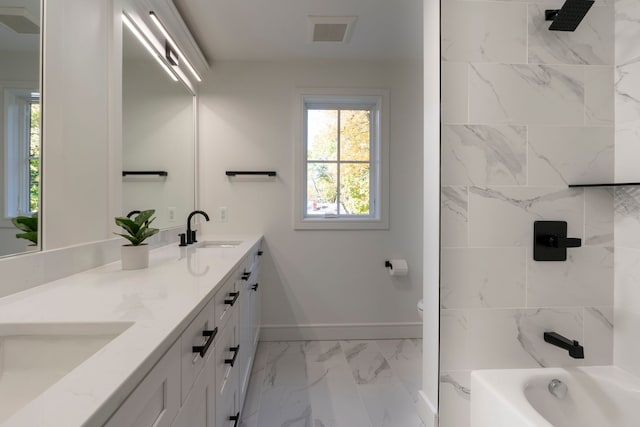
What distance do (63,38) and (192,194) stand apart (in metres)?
1.47

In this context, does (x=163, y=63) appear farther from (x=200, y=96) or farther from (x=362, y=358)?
(x=362, y=358)

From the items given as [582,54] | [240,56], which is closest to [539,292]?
[582,54]

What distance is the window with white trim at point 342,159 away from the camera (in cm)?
273

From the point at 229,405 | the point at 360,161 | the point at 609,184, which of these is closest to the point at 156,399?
the point at 229,405

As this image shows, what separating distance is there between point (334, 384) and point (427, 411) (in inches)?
34.2

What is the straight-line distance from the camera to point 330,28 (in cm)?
214

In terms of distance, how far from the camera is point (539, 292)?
3.80 ft

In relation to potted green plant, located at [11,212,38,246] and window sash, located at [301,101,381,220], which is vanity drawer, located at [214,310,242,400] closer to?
potted green plant, located at [11,212,38,246]

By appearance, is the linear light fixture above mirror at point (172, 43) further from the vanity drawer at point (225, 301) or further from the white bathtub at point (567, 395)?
the white bathtub at point (567, 395)

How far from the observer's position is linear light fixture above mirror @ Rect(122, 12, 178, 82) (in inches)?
61.5

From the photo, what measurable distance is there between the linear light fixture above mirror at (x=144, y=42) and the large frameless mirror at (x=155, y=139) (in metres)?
0.02

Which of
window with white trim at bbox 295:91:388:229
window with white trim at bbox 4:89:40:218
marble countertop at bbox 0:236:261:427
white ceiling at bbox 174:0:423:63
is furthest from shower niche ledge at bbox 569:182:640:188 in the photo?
window with white trim at bbox 4:89:40:218

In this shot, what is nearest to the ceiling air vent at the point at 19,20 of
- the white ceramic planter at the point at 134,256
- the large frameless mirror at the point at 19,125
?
the large frameless mirror at the point at 19,125

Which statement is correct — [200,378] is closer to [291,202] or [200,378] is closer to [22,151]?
[22,151]
